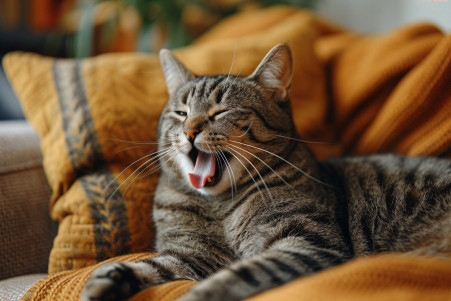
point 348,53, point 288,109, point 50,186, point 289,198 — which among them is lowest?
point 50,186

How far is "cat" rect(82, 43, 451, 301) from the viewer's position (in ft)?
2.70

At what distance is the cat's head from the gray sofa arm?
38cm

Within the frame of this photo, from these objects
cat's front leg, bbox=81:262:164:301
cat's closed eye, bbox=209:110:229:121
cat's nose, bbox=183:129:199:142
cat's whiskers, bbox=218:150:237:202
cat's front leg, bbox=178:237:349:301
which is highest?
cat's closed eye, bbox=209:110:229:121

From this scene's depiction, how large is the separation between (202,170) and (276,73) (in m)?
0.35

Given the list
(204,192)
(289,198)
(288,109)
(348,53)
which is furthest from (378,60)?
(204,192)

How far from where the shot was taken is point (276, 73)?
971 mm

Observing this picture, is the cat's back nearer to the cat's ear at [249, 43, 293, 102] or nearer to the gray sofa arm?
the cat's ear at [249, 43, 293, 102]

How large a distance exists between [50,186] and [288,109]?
2.52 feet

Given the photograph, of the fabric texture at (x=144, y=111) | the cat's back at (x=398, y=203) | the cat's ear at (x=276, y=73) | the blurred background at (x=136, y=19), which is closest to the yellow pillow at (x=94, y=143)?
the fabric texture at (x=144, y=111)

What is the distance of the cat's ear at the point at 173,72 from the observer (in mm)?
1080

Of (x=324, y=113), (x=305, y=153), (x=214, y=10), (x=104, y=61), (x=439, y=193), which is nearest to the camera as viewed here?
(x=439, y=193)

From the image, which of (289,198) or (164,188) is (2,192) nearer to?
(164,188)

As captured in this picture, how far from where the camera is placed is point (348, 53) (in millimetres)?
1382

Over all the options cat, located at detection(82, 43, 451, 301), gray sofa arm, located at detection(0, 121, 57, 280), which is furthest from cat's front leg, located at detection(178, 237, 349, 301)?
gray sofa arm, located at detection(0, 121, 57, 280)
